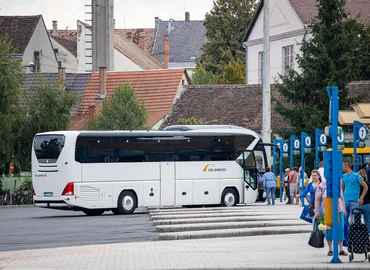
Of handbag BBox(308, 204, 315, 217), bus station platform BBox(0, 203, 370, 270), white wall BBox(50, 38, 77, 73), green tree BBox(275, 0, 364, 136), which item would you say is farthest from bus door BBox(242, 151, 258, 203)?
white wall BBox(50, 38, 77, 73)

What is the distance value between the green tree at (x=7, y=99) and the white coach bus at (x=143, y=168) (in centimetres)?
1435

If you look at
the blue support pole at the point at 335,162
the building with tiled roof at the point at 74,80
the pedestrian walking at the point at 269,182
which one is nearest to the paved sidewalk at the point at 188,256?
the blue support pole at the point at 335,162

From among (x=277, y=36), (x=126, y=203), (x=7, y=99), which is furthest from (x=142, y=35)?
(x=126, y=203)

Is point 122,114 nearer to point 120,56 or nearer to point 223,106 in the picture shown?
point 223,106

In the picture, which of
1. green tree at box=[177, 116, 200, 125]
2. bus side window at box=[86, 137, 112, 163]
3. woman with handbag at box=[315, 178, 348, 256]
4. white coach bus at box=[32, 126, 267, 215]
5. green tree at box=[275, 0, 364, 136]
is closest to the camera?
woman with handbag at box=[315, 178, 348, 256]

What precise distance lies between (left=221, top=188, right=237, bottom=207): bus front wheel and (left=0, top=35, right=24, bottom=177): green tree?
57.5 feet

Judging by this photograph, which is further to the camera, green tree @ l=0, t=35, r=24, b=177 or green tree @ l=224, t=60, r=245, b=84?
green tree @ l=224, t=60, r=245, b=84

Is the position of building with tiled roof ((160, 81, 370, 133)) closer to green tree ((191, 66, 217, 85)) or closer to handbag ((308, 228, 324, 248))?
green tree ((191, 66, 217, 85))

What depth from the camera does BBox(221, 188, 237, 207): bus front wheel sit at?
41.7 m

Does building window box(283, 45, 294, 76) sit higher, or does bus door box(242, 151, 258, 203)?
building window box(283, 45, 294, 76)

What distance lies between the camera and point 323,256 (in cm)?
1881

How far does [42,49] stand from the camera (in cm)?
9569

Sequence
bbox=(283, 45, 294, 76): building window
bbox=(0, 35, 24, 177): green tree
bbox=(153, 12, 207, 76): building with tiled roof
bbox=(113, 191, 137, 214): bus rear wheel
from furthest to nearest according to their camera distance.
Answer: bbox=(153, 12, 207, 76): building with tiled roof, bbox=(283, 45, 294, 76): building window, bbox=(0, 35, 24, 177): green tree, bbox=(113, 191, 137, 214): bus rear wheel

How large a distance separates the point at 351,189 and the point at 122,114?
140ft
